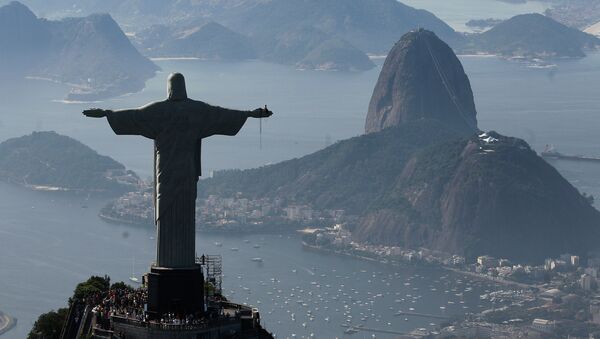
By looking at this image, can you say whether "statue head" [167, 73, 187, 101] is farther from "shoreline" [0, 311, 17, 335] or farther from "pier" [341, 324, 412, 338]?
"pier" [341, 324, 412, 338]

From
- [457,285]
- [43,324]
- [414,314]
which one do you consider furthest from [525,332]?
[43,324]

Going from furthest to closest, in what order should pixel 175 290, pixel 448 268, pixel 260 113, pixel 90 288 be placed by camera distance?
pixel 448 268 < pixel 90 288 < pixel 260 113 < pixel 175 290

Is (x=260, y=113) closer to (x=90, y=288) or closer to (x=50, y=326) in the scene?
(x=50, y=326)

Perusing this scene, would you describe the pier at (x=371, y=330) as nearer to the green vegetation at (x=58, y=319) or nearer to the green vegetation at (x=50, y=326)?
the green vegetation at (x=58, y=319)

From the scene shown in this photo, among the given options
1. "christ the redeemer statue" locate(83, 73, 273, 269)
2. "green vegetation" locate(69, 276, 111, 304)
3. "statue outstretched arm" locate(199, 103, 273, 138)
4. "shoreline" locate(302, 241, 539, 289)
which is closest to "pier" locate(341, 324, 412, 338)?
"shoreline" locate(302, 241, 539, 289)

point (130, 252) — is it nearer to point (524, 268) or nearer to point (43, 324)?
point (524, 268)

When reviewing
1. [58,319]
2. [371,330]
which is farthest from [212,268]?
[371,330]

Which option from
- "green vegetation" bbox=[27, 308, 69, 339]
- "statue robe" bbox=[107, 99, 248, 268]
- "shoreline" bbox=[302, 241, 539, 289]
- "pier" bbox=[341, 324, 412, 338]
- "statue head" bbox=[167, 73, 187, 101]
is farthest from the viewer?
"shoreline" bbox=[302, 241, 539, 289]
